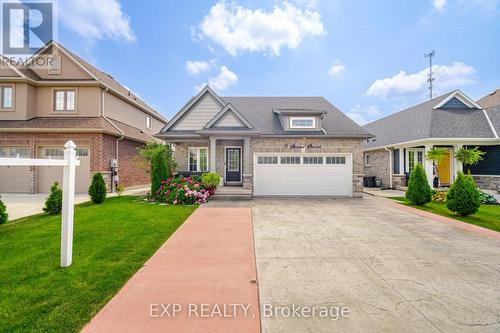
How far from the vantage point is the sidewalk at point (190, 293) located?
242cm

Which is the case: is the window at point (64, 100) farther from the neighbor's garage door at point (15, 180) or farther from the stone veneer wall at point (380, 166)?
the stone veneer wall at point (380, 166)

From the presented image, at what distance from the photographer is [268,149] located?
1212 centimetres

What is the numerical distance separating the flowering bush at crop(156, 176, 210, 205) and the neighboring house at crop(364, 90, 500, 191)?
1368cm

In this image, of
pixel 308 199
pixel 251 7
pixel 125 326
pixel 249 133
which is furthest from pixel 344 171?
pixel 125 326

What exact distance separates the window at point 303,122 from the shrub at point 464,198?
6862mm

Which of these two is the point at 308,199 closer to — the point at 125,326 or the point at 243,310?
the point at 243,310

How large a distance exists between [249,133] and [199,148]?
11.2ft

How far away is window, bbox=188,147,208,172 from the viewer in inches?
507

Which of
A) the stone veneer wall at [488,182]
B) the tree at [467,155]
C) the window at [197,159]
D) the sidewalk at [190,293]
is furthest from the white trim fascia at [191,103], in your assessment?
the stone veneer wall at [488,182]

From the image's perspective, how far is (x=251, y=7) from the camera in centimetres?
1200

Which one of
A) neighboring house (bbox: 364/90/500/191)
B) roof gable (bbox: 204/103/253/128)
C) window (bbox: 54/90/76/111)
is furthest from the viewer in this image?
neighboring house (bbox: 364/90/500/191)

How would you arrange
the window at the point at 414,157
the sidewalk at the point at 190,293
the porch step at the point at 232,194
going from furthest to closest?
the window at the point at 414,157, the porch step at the point at 232,194, the sidewalk at the point at 190,293

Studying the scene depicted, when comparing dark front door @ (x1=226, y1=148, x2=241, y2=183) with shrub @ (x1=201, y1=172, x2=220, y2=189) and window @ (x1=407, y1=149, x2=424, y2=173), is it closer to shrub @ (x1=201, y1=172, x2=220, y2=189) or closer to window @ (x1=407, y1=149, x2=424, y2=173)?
shrub @ (x1=201, y1=172, x2=220, y2=189)

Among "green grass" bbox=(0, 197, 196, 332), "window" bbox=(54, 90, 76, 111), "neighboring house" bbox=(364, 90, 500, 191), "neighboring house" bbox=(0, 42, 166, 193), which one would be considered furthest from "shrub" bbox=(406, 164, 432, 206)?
"window" bbox=(54, 90, 76, 111)
